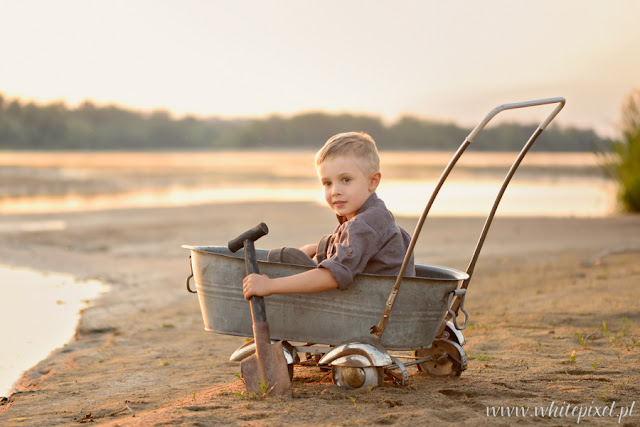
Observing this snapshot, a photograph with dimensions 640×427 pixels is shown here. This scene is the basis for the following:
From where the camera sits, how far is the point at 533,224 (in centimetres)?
1332

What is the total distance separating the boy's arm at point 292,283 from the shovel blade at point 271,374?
1.01 feet

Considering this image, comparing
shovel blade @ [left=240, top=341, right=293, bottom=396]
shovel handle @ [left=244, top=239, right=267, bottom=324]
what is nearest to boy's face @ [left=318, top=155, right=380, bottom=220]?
shovel handle @ [left=244, top=239, right=267, bottom=324]

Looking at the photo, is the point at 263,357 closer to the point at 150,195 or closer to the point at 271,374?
the point at 271,374

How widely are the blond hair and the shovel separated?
1.78ft

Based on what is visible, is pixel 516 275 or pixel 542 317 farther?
pixel 516 275

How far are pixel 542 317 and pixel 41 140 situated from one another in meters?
46.9

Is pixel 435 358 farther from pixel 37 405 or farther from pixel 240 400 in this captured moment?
pixel 37 405

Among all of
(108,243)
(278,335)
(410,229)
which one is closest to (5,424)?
(278,335)

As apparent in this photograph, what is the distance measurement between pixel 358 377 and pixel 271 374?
443 mm

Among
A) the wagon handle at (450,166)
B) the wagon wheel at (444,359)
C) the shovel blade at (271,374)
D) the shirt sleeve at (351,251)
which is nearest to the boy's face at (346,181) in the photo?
the shirt sleeve at (351,251)

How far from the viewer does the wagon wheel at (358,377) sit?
11.8 ft

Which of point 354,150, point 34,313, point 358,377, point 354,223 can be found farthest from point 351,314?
point 34,313

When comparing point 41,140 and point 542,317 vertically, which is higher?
point 41,140

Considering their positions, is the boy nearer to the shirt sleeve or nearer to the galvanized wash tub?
the shirt sleeve
